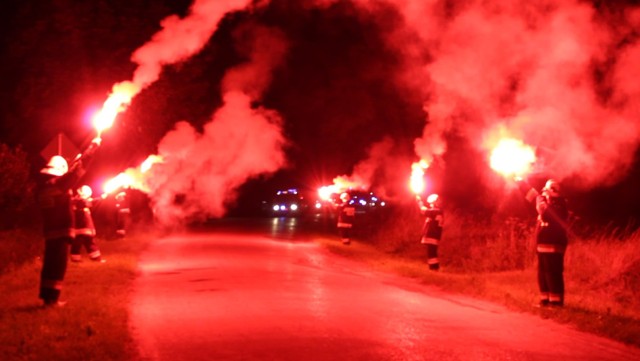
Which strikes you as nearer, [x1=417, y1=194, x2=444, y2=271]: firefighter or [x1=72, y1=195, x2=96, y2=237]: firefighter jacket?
[x1=72, y1=195, x2=96, y2=237]: firefighter jacket

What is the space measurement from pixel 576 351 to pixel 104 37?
2174 centimetres

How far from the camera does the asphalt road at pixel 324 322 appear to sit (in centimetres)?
954

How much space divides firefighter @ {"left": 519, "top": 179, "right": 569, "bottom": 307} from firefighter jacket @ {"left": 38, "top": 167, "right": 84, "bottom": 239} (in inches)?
287

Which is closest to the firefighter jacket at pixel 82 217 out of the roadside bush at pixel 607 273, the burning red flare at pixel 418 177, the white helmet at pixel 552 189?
the burning red flare at pixel 418 177

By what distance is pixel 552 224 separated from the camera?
13.4 m

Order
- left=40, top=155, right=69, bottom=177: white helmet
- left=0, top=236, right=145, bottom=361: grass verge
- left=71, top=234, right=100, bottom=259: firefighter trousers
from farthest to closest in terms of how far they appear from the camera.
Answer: left=71, top=234, right=100, bottom=259: firefighter trousers < left=40, top=155, right=69, bottom=177: white helmet < left=0, top=236, right=145, bottom=361: grass verge

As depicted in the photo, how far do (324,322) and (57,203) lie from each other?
4.20 metres

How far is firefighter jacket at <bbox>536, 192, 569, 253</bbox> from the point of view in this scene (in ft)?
43.7

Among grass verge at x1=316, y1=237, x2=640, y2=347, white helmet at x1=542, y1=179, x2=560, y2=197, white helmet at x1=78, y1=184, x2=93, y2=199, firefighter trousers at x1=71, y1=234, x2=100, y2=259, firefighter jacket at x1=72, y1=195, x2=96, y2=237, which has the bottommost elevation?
grass verge at x1=316, y1=237, x2=640, y2=347

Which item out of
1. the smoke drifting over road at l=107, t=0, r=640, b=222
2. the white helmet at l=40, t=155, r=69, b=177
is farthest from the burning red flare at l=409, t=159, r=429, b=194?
the white helmet at l=40, t=155, r=69, b=177

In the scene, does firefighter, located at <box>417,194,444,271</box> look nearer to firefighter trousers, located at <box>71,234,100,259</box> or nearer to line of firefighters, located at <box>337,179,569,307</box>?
line of firefighters, located at <box>337,179,569,307</box>

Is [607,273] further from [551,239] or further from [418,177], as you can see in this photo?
[418,177]

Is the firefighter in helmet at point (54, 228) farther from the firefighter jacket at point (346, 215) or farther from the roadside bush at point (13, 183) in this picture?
the firefighter jacket at point (346, 215)

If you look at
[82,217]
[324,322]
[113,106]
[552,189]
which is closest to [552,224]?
[552,189]
